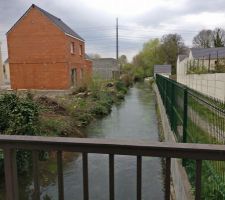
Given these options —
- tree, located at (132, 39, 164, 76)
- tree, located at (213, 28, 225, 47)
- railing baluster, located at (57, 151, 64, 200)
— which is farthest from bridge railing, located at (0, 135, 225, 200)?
tree, located at (132, 39, 164, 76)

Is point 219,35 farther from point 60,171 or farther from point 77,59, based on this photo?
point 60,171

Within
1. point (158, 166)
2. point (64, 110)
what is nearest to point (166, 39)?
point (64, 110)

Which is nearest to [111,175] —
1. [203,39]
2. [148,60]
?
[148,60]

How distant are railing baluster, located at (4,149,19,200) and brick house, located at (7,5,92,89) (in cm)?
1984

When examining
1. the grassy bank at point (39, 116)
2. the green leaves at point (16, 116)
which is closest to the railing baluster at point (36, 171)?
the grassy bank at point (39, 116)

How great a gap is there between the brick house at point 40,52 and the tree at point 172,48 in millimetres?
37359

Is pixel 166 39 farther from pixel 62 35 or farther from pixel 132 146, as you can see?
pixel 132 146

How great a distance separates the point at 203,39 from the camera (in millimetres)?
59406

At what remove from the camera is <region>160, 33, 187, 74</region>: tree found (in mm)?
57250

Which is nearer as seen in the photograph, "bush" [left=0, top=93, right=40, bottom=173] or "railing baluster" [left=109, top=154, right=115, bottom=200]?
"railing baluster" [left=109, top=154, right=115, bottom=200]

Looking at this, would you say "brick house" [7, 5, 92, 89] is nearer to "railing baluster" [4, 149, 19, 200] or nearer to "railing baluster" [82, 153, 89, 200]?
"railing baluster" [4, 149, 19, 200]

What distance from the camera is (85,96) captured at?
18.2 metres

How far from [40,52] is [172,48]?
3998 cm

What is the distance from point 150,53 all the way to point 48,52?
43.6 m
